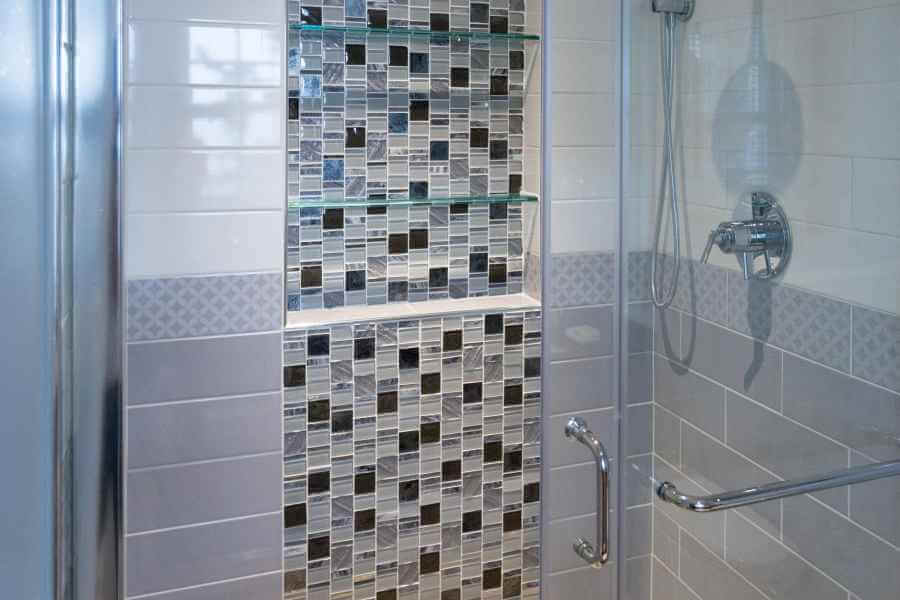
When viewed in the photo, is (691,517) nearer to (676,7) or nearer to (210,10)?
(676,7)

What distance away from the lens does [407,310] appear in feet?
5.70

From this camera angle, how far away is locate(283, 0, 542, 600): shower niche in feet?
5.41

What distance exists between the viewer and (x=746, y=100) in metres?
0.93

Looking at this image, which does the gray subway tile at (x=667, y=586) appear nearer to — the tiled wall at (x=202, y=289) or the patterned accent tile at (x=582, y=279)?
the patterned accent tile at (x=582, y=279)

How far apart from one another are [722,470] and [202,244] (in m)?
1.05

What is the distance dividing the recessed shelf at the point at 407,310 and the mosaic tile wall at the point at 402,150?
0.03 meters

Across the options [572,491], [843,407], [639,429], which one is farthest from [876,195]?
[572,491]

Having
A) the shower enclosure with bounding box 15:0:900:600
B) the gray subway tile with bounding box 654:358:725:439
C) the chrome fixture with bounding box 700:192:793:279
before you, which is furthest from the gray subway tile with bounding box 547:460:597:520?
the chrome fixture with bounding box 700:192:793:279

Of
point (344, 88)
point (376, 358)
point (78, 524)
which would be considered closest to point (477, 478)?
point (376, 358)

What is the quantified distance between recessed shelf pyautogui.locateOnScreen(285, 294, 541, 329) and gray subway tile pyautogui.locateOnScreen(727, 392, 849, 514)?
33.0 inches

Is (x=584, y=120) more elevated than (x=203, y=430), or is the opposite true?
(x=584, y=120)

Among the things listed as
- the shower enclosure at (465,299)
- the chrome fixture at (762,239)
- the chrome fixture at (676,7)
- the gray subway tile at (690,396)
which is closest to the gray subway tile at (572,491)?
the shower enclosure at (465,299)

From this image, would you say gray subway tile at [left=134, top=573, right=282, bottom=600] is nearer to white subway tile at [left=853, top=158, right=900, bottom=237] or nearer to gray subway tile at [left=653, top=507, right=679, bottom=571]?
gray subway tile at [left=653, top=507, right=679, bottom=571]

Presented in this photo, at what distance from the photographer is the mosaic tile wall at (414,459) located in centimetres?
162
